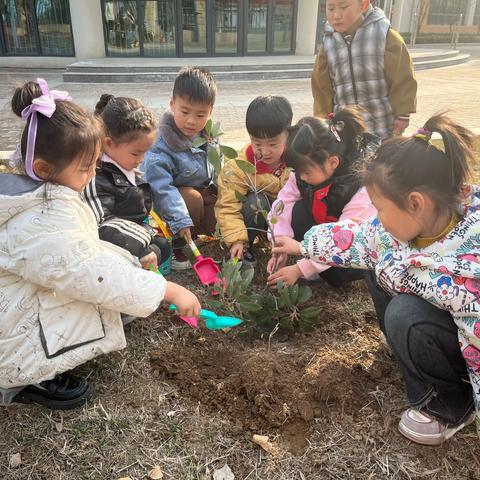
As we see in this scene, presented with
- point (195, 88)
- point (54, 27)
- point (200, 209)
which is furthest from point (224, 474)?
point (54, 27)

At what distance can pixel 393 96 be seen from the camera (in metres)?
3.13

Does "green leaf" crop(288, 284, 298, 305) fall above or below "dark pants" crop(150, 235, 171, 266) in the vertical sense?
above

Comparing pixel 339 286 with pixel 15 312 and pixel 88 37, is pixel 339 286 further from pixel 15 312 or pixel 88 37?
pixel 88 37

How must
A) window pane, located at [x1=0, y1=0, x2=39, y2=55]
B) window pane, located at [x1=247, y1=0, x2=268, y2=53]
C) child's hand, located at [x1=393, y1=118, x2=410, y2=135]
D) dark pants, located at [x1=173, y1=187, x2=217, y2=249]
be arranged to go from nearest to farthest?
dark pants, located at [x1=173, y1=187, x2=217, y2=249] < child's hand, located at [x1=393, y1=118, x2=410, y2=135] < window pane, located at [x1=0, y1=0, x2=39, y2=55] < window pane, located at [x1=247, y1=0, x2=268, y2=53]

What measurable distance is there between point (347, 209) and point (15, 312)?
1409mm

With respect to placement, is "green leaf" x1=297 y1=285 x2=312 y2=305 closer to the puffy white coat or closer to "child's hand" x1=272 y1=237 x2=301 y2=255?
"child's hand" x1=272 y1=237 x2=301 y2=255

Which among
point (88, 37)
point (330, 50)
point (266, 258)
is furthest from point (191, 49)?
point (266, 258)

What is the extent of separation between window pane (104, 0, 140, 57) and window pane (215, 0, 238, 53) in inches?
80.2

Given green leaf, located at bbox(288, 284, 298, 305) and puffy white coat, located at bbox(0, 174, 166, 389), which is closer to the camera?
puffy white coat, located at bbox(0, 174, 166, 389)

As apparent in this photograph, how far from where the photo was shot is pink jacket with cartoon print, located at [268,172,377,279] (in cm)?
213

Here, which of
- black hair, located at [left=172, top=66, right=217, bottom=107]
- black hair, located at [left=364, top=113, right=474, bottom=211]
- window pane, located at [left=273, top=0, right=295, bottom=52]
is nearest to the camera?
black hair, located at [left=364, top=113, right=474, bottom=211]

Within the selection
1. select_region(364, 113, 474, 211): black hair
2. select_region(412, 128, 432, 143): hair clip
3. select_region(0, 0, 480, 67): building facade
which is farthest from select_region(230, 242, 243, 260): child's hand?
select_region(0, 0, 480, 67): building facade

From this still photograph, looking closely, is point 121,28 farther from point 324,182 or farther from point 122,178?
point 324,182

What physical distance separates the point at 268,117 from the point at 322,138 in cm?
39
